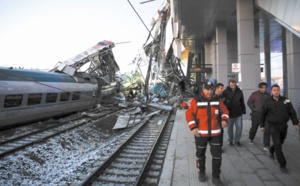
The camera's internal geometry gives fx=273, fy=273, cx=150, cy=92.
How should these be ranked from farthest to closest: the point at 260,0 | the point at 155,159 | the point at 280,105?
the point at 260,0 → the point at 155,159 → the point at 280,105

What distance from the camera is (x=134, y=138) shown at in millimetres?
10453

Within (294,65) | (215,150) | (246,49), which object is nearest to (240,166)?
(215,150)

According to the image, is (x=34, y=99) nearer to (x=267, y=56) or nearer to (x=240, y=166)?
(x=240, y=166)

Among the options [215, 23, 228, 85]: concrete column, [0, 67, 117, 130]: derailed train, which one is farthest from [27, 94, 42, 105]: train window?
[215, 23, 228, 85]: concrete column

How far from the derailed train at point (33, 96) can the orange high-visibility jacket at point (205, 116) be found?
16.9ft

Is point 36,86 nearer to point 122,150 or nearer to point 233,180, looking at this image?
point 122,150

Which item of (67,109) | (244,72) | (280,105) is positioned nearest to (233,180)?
(280,105)

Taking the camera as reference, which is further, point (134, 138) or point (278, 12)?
point (134, 138)

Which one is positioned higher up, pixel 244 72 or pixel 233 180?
pixel 244 72

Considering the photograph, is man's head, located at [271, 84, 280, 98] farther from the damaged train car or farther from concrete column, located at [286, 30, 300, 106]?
concrete column, located at [286, 30, 300, 106]

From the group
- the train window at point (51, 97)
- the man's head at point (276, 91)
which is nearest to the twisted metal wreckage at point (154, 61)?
the train window at point (51, 97)

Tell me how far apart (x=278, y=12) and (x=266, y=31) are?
47.0ft

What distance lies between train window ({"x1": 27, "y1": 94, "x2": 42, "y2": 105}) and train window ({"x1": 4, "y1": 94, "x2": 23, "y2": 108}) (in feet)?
2.07

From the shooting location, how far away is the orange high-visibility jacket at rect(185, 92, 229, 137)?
468cm
